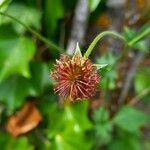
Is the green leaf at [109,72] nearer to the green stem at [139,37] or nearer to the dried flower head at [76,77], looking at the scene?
the green stem at [139,37]

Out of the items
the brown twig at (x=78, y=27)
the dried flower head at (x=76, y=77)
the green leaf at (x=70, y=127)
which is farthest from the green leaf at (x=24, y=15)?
the dried flower head at (x=76, y=77)

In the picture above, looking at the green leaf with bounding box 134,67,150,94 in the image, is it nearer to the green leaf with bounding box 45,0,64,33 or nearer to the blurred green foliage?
the blurred green foliage

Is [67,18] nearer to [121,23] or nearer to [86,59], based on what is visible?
[121,23]

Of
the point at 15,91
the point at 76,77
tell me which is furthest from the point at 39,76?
the point at 76,77

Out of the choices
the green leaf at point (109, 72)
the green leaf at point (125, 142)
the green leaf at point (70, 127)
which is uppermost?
the green leaf at point (109, 72)

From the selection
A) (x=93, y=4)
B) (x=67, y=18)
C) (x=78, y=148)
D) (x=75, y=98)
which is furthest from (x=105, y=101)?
(x=75, y=98)

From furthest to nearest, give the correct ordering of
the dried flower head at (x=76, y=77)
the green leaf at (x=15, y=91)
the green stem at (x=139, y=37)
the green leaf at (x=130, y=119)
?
the green leaf at (x=130, y=119) < the green leaf at (x=15, y=91) < the green stem at (x=139, y=37) < the dried flower head at (x=76, y=77)
